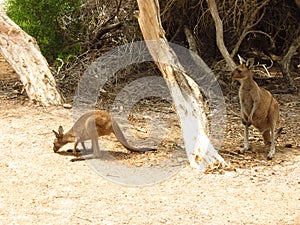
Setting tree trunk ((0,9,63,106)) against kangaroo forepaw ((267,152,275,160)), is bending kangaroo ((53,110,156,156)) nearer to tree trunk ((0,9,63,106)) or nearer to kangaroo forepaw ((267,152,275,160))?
kangaroo forepaw ((267,152,275,160))

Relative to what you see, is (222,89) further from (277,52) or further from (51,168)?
(51,168)

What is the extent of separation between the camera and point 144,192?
462 centimetres

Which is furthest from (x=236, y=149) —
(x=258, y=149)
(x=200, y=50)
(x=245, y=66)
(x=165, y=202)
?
(x=200, y=50)

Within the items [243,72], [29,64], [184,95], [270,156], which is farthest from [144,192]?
[29,64]

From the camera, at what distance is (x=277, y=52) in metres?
10.1

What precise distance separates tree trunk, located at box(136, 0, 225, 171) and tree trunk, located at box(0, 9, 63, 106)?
2089mm

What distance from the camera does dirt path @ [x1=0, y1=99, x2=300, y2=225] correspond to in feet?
13.3

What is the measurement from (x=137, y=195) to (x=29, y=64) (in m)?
4.08

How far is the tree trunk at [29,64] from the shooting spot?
773cm

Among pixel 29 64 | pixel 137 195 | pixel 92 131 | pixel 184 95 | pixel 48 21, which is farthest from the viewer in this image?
pixel 48 21

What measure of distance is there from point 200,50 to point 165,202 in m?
5.95

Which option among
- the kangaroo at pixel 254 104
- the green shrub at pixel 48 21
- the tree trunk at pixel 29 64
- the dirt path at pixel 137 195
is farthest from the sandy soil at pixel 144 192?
the green shrub at pixel 48 21

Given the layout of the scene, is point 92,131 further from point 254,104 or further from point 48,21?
point 48,21

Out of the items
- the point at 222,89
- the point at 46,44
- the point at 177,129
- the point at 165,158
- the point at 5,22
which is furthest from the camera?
the point at 46,44
